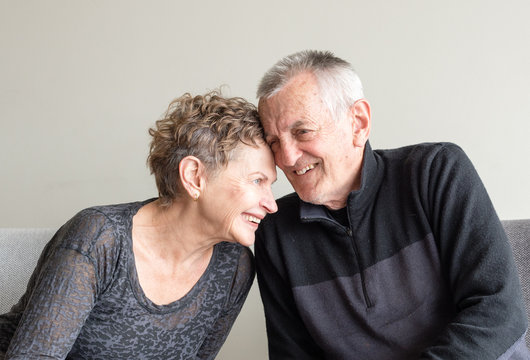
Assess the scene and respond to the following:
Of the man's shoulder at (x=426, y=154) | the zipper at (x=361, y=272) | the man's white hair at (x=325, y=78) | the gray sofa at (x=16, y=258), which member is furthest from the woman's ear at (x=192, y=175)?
the gray sofa at (x=16, y=258)

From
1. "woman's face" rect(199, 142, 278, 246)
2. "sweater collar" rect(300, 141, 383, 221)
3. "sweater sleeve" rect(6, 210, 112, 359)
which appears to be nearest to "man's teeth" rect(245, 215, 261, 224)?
"woman's face" rect(199, 142, 278, 246)

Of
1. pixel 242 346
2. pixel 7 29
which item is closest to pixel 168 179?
pixel 242 346

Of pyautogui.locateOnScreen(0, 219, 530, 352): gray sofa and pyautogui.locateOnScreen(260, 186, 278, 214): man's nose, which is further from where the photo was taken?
pyautogui.locateOnScreen(0, 219, 530, 352): gray sofa

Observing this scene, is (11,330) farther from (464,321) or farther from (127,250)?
(464,321)

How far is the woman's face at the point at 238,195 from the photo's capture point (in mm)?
1675

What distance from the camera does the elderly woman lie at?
1602 millimetres

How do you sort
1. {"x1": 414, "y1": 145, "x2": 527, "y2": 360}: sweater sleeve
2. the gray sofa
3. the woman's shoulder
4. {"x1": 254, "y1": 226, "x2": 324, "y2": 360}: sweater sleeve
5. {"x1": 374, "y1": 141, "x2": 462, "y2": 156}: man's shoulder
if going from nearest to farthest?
{"x1": 414, "y1": 145, "x2": 527, "y2": 360}: sweater sleeve < the woman's shoulder < {"x1": 374, "y1": 141, "x2": 462, "y2": 156}: man's shoulder < {"x1": 254, "y1": 226, "x2": 324, "y2": 360}: sweater sleeve < the gray sofa

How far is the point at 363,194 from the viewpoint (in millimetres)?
1716

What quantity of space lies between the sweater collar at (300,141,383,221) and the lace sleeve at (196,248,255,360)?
265mm

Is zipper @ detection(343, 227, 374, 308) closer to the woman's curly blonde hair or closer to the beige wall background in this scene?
the woman's curly blonde hair

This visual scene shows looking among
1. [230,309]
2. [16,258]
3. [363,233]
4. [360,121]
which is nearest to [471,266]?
[363,233]

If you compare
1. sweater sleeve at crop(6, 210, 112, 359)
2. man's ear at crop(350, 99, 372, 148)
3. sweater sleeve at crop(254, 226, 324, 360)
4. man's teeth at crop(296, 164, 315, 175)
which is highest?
man's ear at crop(350, 99, 372, 148)

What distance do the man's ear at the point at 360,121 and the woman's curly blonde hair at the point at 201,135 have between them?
0.26 metres

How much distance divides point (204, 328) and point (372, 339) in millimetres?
480
